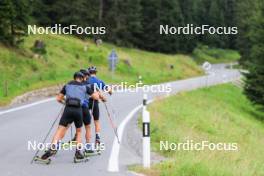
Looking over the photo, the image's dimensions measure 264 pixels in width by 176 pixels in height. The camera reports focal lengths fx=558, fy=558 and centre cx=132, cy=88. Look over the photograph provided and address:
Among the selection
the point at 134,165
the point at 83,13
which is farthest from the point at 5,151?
the point at 83,13

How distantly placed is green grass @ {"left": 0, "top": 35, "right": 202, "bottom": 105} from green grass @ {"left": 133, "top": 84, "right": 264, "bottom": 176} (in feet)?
22.9

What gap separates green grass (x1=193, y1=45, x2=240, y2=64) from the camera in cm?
9119

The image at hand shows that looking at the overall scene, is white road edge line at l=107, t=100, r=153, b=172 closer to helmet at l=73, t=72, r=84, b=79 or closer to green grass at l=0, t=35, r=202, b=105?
helmet at l=73, t=72, r=84, b=79

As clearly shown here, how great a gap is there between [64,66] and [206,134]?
23411mm

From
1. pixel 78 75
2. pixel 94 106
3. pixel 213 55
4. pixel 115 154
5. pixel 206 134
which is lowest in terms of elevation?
pixel 206 134

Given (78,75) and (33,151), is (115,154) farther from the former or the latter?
(78,75)

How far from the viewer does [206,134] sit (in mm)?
20234

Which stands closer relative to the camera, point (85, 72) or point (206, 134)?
point (85, 72)

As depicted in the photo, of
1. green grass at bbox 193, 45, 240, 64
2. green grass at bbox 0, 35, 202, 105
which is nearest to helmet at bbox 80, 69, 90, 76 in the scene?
green grass at bbox 0, 35, 202, 105

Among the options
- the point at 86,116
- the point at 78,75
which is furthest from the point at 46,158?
the point at 78,75

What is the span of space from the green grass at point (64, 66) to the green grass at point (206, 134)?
22.9 ft

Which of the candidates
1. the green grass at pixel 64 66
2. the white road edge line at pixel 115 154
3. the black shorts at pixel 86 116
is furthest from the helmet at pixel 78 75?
the green grass at pixel 64 66

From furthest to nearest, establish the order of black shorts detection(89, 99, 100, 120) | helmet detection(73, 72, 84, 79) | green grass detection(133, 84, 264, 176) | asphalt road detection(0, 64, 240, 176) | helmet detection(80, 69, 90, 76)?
1. black shorts detection(89, 99, 100, 120)
2. helmet detection(80, 69, 90, 76)
3. helmet detection(73, 72, 84, 79)
4. asphalt road detection(0, 64, 240, 176)
5. green grass detection(133, 84, 264, 176)

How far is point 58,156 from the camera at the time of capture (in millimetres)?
11773
